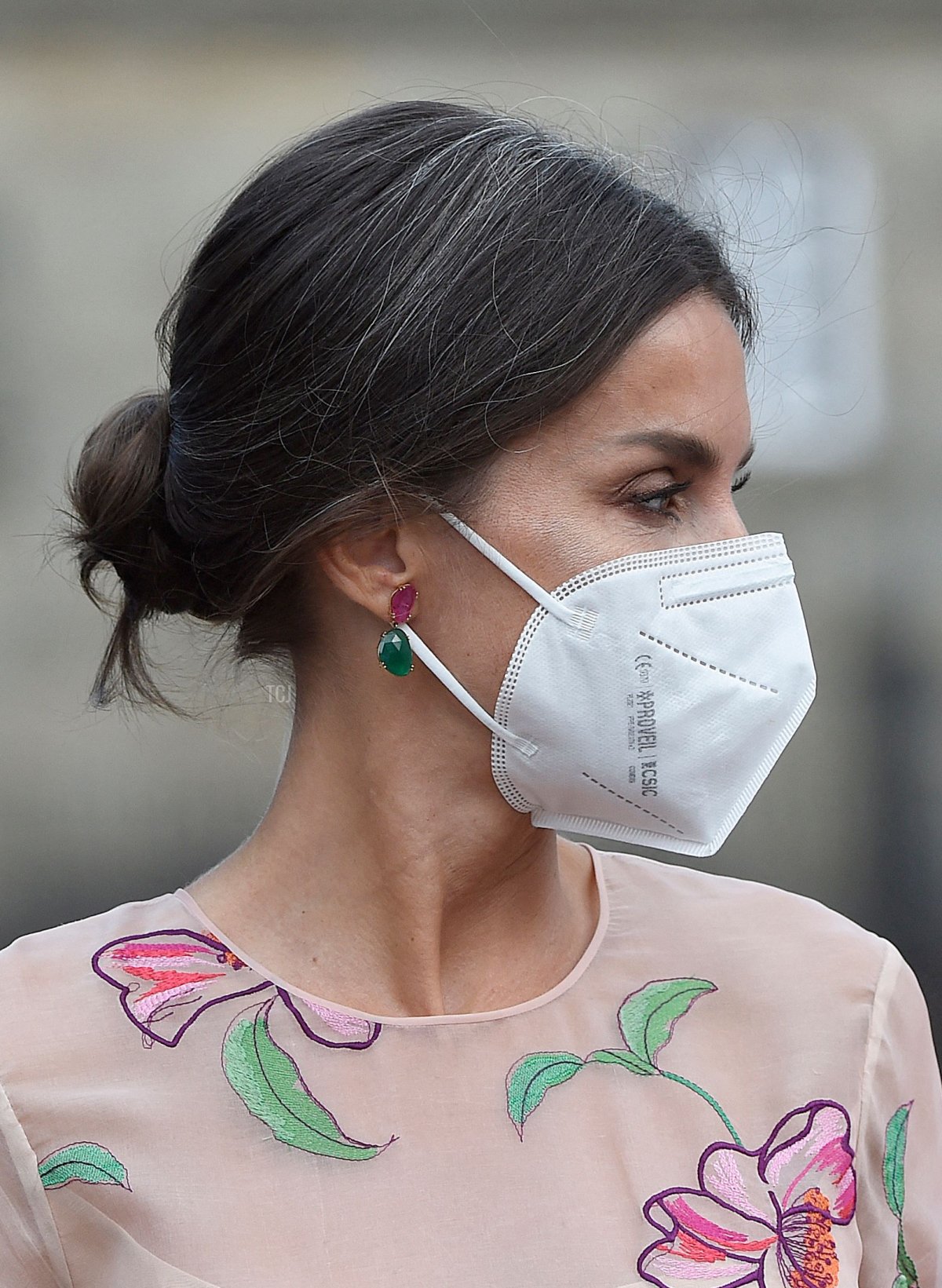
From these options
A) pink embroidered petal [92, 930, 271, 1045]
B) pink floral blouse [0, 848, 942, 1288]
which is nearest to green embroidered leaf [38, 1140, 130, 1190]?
pink floral blouse [0, 848, 942, 1288]

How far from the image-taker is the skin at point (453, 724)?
1.21 meters

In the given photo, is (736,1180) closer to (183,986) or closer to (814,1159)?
(814,1159)

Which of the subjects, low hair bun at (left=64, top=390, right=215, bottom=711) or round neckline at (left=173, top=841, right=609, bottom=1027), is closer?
round neckline at (left=173, top=841, right=609, bottom=1027)

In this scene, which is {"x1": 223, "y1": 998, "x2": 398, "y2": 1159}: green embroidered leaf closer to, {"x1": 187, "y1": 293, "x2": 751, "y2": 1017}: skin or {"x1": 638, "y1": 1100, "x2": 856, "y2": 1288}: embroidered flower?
{"x1": 187, "y1": 293, "x2": 751, "y2": 1017}: skin

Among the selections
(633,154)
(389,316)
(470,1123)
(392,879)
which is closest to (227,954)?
(392,879)

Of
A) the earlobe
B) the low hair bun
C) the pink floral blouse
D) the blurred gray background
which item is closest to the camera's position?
the pink floral blouse

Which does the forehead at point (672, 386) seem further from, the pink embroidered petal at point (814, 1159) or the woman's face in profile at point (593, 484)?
the pink embroidered petal at point (814, 1159)

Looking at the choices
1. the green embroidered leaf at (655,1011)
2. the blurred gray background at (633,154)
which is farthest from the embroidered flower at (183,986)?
the blurred gray background at (633,154)

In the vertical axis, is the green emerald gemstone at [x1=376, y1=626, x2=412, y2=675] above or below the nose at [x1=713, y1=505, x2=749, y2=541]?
below

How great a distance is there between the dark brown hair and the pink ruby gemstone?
0.07 m

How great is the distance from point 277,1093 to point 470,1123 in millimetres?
170

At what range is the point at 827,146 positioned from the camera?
96.9 inches

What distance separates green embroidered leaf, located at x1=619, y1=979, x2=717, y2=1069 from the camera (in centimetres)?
131

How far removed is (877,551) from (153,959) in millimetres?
1631
